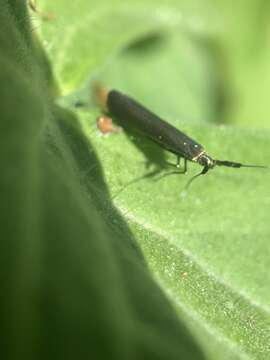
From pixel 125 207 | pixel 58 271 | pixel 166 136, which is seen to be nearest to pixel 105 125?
pixel 166 136

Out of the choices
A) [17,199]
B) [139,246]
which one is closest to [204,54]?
[139,246]

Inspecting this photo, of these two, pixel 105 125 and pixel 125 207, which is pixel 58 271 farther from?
pixel 105 125

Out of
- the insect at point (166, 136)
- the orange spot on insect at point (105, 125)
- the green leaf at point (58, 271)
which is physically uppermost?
the green leaf at point (58, 271)

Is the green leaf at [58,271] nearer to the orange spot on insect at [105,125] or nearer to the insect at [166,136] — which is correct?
the orange spot on insect at [105,125]

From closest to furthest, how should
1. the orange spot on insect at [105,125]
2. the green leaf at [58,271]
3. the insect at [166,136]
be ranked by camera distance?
the green leaf at [58,271]
the orange spot on insect at [105,125]
the insect at [166,136]

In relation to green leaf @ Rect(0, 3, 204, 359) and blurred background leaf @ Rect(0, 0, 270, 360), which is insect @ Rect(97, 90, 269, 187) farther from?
green leaf @ Rect(0, 3, 204, 359)

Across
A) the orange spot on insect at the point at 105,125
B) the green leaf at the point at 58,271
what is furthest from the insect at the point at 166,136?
the green leaf at the point at 58,271

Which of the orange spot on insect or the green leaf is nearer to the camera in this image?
the green leaf

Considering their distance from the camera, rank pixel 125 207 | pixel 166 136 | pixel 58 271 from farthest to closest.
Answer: pixel 166 136 < pixel 125 207 < pixel 58 271

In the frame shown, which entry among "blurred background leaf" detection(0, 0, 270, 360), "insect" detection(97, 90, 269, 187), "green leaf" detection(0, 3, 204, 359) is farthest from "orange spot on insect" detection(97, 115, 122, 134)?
"green leaf" detection(0, 3, 204, 359)

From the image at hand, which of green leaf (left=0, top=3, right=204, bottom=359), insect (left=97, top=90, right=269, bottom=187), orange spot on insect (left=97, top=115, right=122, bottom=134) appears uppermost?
green leaf (left=0, top=3, right=204, bottom=359)
